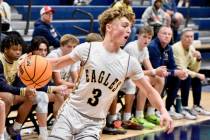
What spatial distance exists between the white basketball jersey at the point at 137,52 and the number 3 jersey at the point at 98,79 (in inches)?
127

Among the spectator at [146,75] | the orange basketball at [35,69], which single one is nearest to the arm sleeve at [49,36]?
the spectator at [146,75]

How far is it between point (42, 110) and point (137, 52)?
198 cm

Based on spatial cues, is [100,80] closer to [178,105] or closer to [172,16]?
[178,105]

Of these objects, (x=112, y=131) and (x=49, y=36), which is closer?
(x=112, y=131)

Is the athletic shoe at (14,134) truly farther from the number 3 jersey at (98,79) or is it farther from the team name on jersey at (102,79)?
the team name on jersey at (102,79)

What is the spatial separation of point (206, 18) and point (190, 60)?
7.25 metres

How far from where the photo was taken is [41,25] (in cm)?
879

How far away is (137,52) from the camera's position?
25.5 ft

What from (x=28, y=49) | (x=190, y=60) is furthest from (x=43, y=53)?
(x=190, y=60)

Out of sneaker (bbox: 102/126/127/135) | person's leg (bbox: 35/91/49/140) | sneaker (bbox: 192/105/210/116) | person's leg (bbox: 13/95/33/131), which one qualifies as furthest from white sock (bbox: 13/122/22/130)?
sneaker (bbox: 192/105/210/116)

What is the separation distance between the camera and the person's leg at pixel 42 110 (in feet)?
20.8

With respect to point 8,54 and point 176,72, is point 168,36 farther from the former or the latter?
point 8,54

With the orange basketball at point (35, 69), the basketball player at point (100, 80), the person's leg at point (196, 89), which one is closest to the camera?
the basketball player at point (100, 80)

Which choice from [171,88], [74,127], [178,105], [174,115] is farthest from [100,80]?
[178,105]
